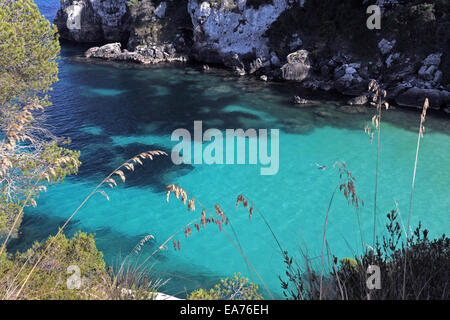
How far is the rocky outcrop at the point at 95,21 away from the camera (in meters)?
55.0

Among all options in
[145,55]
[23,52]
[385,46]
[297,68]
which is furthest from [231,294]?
[145,55]

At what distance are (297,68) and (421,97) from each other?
12990 mm

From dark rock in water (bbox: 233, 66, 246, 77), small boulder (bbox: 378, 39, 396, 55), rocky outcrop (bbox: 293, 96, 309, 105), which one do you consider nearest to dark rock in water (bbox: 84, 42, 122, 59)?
dark rock in water (bbox: 233, 66, 246, 77)

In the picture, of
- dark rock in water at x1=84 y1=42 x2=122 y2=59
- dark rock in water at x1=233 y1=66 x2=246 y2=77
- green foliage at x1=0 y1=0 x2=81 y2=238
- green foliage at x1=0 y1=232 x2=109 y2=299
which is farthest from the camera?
dark rock in water at x1=84 y1=42 x2=122 y2=59

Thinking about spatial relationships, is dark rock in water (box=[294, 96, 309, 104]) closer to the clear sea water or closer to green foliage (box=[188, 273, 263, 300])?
the clear sea water

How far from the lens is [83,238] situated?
10.8 meters

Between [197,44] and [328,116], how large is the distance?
23.2 meters

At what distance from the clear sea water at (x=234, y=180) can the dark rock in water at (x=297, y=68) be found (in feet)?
8.37

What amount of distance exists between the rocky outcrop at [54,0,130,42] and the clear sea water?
77.1 feet

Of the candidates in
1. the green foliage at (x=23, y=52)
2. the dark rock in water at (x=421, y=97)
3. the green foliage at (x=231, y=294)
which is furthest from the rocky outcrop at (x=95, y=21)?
the green foliage at (x=231, y=294)

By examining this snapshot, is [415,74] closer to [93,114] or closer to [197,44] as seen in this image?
[197,44]

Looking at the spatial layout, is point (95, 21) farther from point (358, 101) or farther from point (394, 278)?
point (394, 278)

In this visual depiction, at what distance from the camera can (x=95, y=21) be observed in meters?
56.7

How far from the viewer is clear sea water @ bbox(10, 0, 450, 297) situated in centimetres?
1616
